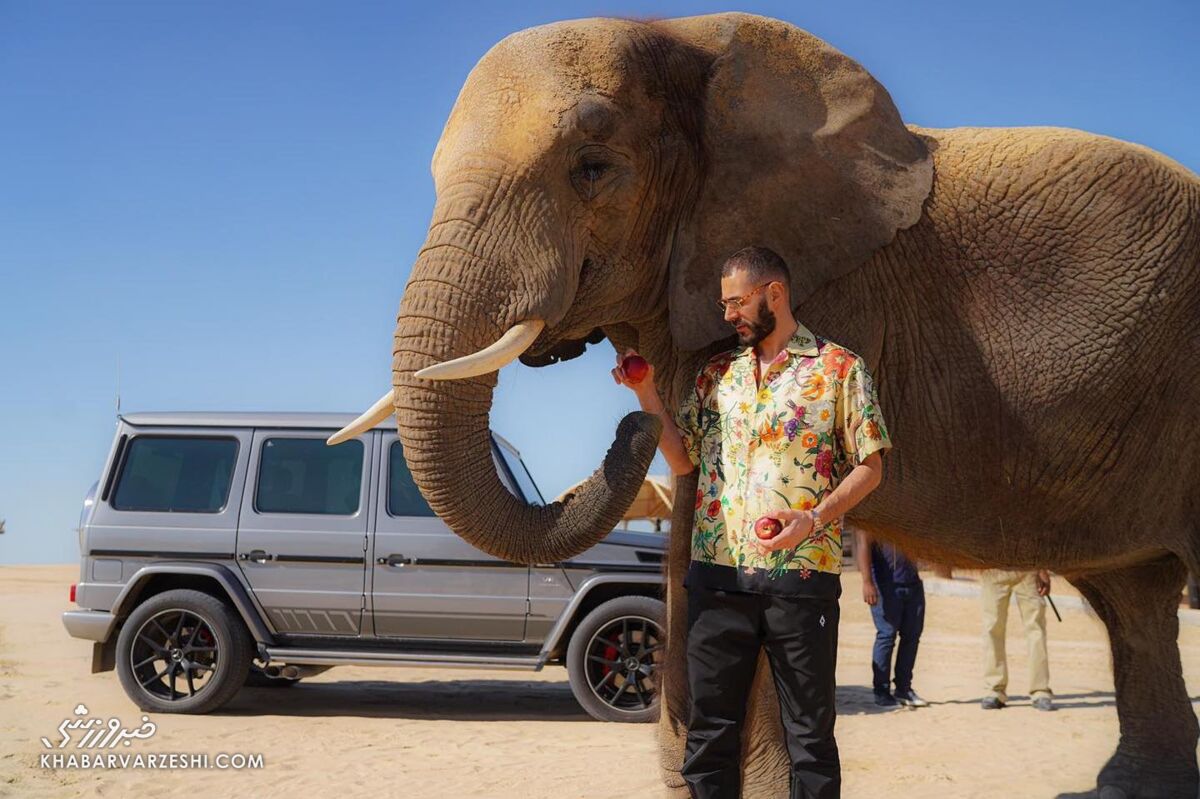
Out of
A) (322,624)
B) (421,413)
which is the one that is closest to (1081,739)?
(322,624)

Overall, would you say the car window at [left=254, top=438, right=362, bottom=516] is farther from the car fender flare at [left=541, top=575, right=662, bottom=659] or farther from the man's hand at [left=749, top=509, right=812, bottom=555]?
the man's hand at [left=749, top=509, right=812, bottom=555]

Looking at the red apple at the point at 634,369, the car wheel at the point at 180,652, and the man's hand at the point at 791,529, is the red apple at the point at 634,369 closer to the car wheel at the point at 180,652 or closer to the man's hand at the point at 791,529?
the man's hand at the point at 791,529

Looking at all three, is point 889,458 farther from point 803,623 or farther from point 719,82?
point 719,82

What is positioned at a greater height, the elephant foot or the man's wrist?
the man's wrist

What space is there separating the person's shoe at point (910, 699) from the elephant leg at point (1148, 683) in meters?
4.71

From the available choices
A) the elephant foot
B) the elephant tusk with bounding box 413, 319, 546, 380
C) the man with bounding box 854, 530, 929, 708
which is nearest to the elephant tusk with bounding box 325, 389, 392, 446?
the elephant tusk with bounding box 413, 319, 546, 380

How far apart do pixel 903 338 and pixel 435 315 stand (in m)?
1.74

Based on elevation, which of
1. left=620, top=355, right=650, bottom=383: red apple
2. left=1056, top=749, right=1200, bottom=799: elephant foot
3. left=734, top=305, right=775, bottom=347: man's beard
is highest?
left=734, top=305, right=775, bottom=347: man's beard

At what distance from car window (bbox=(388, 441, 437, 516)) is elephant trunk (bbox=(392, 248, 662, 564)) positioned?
571cm

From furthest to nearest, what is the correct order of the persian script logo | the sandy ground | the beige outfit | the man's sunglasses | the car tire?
1. the beige outfit
2. the car tire
3. the persian script logo
4. the sandy ground
5. the man's sunglasses

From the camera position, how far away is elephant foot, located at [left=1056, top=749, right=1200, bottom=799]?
215 inches

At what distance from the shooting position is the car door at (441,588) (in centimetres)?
939

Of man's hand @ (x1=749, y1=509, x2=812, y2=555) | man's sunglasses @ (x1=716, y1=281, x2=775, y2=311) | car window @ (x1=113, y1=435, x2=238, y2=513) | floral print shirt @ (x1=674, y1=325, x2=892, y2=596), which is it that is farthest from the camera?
car window @ (x1=113, y1=435, x2=238, y2=513)

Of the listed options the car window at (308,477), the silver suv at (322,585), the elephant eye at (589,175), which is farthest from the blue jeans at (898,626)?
the elephant eye at (589,175)
